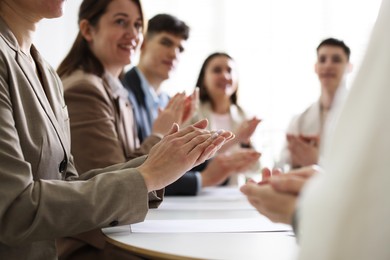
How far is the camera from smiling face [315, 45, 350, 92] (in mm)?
3021

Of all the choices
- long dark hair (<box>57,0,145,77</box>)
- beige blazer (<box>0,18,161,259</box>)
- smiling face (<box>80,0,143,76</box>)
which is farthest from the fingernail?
smiling face (<box>80,0,143,76</box>)

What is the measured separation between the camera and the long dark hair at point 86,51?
1887mm

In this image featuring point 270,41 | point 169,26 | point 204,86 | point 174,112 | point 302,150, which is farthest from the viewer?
point 270,41

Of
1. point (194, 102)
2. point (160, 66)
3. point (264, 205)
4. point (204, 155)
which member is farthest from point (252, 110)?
point (264, 205)

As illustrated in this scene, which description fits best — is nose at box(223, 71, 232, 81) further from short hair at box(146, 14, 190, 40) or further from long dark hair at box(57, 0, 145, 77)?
long dark hair at box(57, 0, 145, 77)

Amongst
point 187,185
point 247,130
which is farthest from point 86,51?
point 247,130

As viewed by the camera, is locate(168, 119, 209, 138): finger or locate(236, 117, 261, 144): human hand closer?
locate(168, 119, 209, 138): finger

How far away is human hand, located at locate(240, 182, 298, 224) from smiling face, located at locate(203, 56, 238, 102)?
8.26 ft

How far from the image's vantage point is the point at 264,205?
0.75 meters

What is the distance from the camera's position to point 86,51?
1.98 metres

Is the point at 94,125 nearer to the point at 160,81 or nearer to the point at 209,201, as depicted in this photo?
the point at 209,201

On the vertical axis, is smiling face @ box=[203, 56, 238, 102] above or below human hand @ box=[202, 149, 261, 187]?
above

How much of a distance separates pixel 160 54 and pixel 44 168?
5.27 feet

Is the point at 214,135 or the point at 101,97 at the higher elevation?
the point at 214,135
